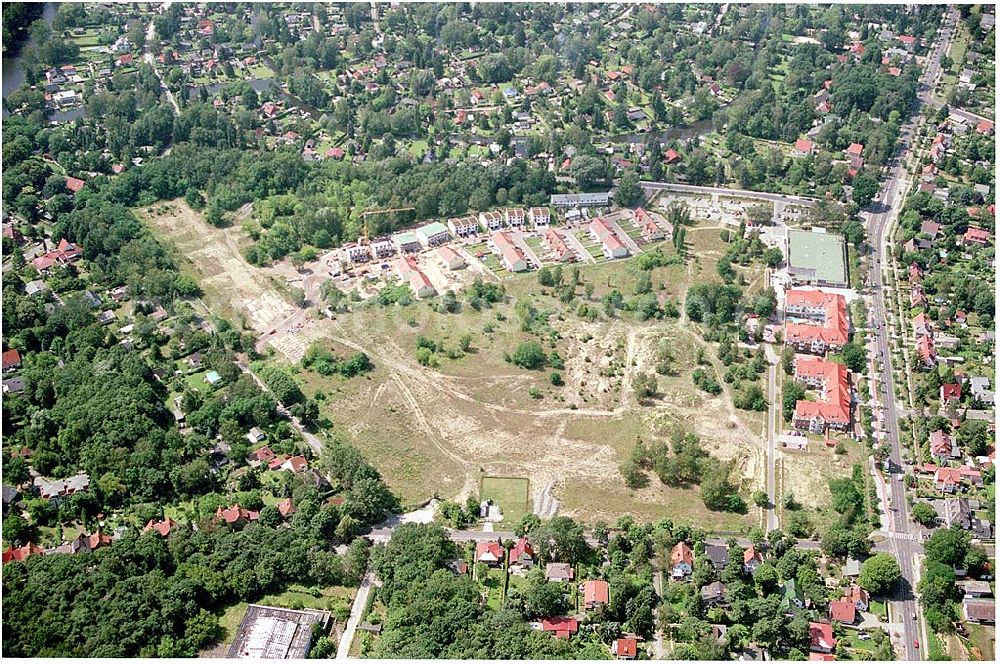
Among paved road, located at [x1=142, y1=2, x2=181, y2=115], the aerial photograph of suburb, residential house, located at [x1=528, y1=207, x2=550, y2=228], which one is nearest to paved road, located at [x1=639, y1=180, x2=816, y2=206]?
the aerial photograph of suburb

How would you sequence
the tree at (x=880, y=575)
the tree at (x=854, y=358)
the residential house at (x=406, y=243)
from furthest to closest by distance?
the residential house at (x=406, y=243), the tree at (x=854, y=358), the tree at (x=880, y=575)

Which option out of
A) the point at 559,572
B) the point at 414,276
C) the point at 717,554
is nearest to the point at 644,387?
the point at 717,554

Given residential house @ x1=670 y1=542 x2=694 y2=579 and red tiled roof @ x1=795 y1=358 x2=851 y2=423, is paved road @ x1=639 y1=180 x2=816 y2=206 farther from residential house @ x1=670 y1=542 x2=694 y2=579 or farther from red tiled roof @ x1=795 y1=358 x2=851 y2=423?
residential house @ x1=670 y1=542 x2=694 y2=579

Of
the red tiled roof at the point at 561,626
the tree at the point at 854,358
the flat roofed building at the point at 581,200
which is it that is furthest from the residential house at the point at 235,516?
the flat roofed building at the point at 581,200

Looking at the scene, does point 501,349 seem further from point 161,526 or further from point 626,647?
point 626,647

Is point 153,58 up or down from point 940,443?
up

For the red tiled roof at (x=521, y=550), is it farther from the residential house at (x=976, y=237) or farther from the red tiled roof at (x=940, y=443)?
the residential house at (x=976, y=237)
